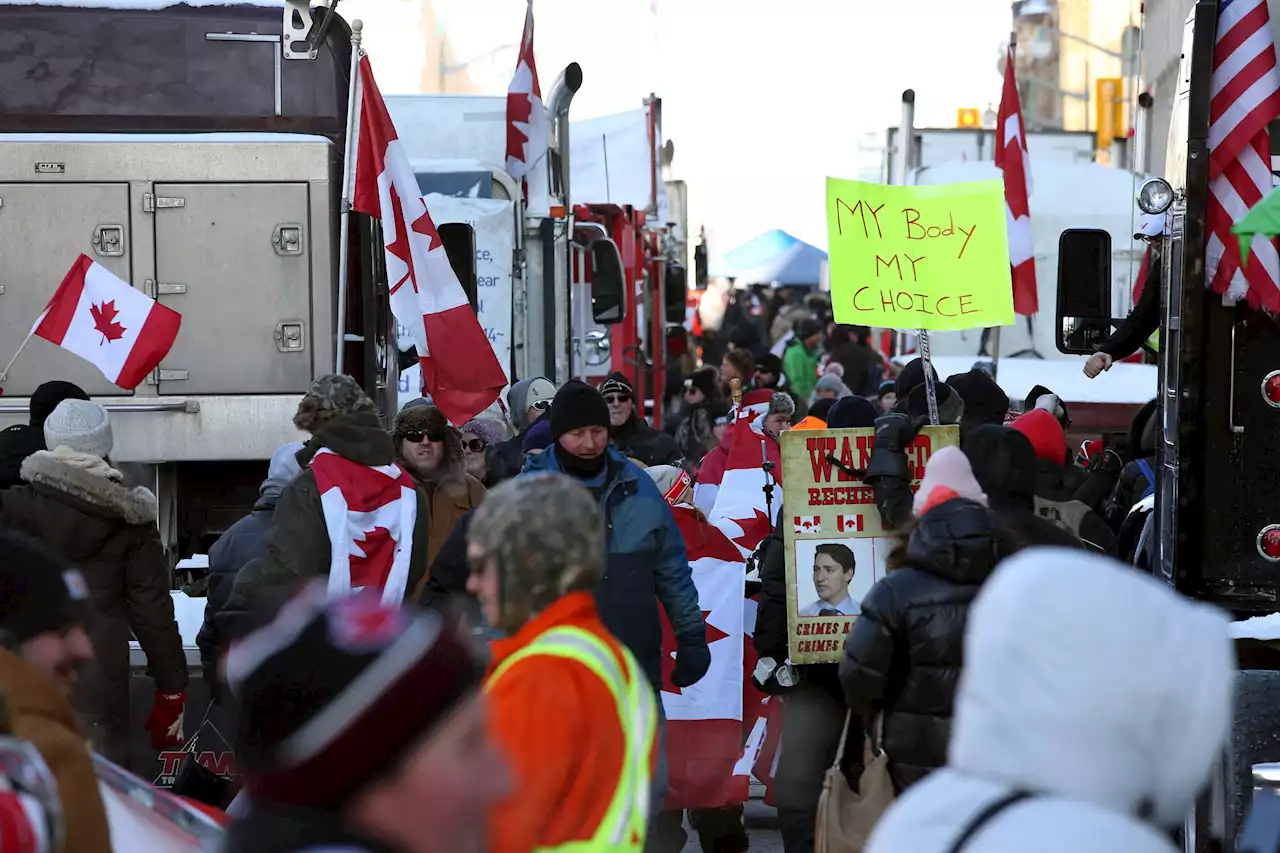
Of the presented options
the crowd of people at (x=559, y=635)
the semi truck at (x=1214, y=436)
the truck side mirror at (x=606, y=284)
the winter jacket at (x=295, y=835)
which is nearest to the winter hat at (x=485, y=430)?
the crowd of people at (x=559, y=635)

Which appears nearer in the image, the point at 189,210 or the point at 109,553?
the point at 109,553

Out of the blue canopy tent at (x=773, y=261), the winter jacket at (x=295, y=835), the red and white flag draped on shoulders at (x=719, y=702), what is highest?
the blue canopy tent at (x=773, y=261)

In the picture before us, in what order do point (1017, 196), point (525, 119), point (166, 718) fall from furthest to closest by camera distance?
point (1017, 196) < point (525, 119) < point (166, 718)

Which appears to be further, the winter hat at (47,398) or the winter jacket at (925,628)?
the winter hat at (47,398)

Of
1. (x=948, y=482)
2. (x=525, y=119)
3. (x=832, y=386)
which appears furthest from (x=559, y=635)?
(x=832, y=386)

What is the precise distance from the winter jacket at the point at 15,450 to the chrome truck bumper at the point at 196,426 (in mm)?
1078

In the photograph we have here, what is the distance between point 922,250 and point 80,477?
11.1ft

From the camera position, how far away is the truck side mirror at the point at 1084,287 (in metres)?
6.84

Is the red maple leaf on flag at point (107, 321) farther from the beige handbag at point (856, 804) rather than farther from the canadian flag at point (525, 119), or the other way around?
the canadian flag at point (525, 119)

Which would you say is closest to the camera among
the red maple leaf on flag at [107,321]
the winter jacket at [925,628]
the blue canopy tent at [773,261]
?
the winter jacket at [925,628]

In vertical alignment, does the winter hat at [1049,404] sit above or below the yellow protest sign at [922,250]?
below

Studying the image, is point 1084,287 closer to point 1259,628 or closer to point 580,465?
point 1259,628

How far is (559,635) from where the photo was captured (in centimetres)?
377

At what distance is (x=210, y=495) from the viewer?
915 centimetres
